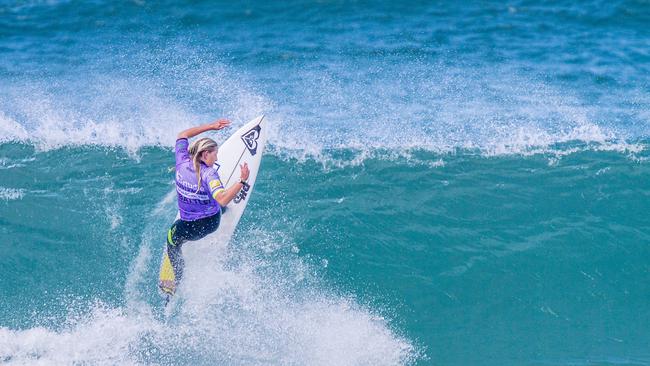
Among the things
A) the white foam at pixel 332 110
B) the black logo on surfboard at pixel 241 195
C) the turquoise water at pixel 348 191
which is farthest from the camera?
the white foam at pixel 332 110

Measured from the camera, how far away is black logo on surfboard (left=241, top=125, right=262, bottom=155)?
1058 centimetres

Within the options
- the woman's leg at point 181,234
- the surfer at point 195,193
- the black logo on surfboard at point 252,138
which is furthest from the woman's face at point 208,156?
the black logo on surfboard at point 252,138

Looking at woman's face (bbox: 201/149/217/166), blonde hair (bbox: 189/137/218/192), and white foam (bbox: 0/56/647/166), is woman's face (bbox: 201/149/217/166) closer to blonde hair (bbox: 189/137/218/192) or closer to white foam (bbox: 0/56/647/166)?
blonde hair (bbox: 189/137/218/192)

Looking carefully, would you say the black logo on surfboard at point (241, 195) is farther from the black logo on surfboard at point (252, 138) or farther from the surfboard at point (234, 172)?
the black logo on surfboard at point (252, 138)

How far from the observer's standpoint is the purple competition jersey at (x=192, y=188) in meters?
7.86

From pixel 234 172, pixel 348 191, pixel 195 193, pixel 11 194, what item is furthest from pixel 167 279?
pixel 11 194

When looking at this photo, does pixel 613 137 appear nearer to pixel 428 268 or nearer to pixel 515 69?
pixel 515 69

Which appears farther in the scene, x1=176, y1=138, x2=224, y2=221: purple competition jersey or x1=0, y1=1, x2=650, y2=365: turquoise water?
x1=0, y1=1, x2=650, y2=365: turquoise water

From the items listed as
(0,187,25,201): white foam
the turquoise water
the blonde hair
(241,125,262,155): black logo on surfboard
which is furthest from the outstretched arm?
(0,187,25,201): white foam

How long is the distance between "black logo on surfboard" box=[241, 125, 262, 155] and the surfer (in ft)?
6.04

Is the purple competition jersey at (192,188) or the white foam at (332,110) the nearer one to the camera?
the purple competition jersey at (192,188)

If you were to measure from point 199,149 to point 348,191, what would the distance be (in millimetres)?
3662

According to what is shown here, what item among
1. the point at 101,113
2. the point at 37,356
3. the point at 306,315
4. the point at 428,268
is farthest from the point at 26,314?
the point at 101,113

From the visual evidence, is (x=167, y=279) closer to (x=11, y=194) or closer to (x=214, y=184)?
(x=214, y=184)
